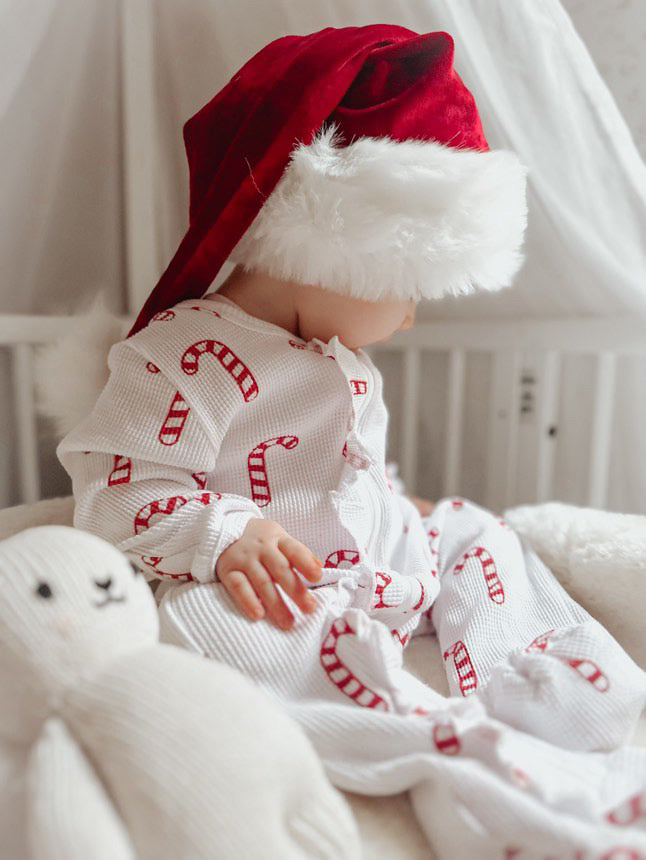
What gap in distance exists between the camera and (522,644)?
25.5 inches

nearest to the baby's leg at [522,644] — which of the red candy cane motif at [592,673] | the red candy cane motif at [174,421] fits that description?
the red candy cane motif at [592,673]

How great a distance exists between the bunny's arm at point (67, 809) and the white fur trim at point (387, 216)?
45 centimetres

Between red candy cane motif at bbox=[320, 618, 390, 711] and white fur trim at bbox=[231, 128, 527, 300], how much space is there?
1.06 ft

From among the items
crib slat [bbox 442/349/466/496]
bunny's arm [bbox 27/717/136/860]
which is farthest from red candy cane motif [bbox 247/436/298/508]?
crib slat [bbox 442/349/466/496]

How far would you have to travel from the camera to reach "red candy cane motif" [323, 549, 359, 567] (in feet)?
2.21

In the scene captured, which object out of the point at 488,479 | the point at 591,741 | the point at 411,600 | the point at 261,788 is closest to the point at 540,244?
the point at 488,479

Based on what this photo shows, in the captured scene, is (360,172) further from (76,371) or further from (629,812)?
(629,812)

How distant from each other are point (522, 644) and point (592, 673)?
128mm

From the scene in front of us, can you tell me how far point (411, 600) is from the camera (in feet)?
2.18

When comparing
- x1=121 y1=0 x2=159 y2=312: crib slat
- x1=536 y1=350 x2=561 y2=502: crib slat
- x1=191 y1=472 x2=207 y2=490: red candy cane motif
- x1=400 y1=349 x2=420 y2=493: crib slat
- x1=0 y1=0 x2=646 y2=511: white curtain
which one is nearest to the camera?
x1=191 y1=472 x2=207 y2=490: red candy cane motif

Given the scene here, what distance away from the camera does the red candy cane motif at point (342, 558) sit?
0.67 m

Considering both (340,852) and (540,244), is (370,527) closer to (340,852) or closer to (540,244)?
(340,852)

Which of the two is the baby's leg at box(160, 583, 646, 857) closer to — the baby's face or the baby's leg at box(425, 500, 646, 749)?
the baby's leg at box(425, 500, 646, 749)

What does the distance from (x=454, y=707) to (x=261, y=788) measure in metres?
0.19
